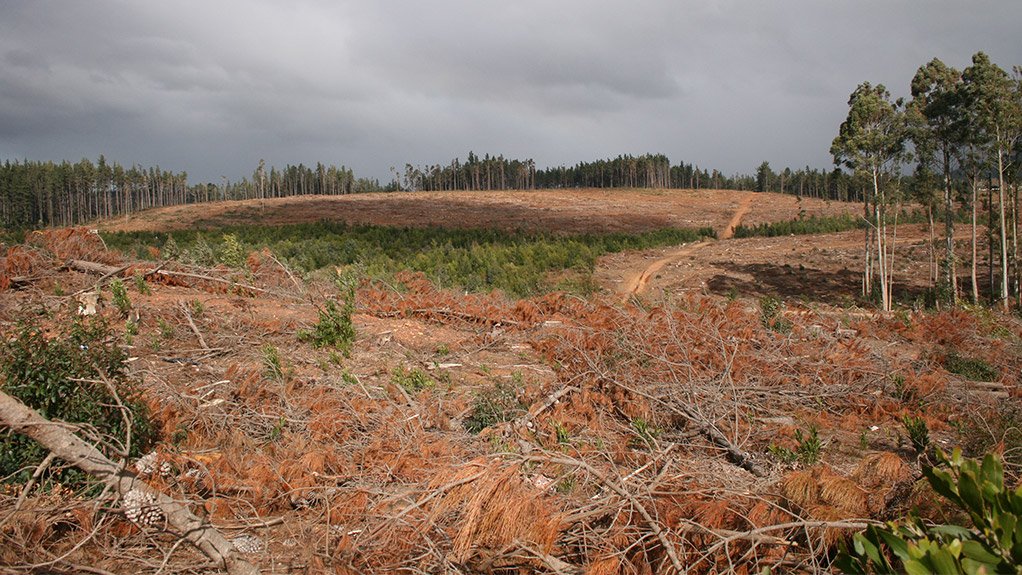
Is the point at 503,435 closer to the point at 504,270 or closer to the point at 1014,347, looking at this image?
the point at 1014,347

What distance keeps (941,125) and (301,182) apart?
339ft

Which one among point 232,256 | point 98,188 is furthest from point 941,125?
point 98,188

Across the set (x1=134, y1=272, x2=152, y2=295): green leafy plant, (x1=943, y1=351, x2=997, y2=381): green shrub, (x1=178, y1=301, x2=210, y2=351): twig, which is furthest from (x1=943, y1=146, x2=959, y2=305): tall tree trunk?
(x1=134, y1=272, x2=152, y2=295): green leafy plant

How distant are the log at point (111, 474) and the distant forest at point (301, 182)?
7992 cm

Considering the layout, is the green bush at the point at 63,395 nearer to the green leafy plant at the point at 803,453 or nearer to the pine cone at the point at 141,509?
the pine cone at the point at 141,509

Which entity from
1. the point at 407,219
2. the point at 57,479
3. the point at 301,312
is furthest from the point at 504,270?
the point at 407,219

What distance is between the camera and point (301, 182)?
355 ft

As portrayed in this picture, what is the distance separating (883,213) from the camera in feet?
67.3

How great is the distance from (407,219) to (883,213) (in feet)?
97.2

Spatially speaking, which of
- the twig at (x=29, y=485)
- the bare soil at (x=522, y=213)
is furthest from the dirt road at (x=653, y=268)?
the twig at (x=29, y=485)

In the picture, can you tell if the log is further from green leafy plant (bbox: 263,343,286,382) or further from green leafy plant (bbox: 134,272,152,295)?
green leafy plant (bbox: 134,272,152,295)

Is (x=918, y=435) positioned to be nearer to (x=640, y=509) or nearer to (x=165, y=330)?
(x=640, y=509)

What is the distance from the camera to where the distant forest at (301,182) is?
81.6 metres

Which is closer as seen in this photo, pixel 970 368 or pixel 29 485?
pixel 29 485
